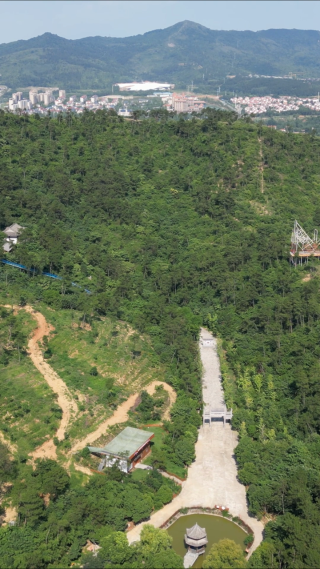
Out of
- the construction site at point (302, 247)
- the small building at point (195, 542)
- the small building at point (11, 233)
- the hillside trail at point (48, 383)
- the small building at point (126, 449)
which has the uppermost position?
the small building at point (11, 233)

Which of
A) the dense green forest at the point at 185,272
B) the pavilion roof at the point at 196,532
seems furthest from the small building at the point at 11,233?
the pavilion roof at the point at 196,532

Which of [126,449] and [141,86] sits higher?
[141,86]

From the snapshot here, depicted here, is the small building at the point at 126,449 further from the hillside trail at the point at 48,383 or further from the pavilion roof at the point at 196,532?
the pavilion roof at the point at 196,532

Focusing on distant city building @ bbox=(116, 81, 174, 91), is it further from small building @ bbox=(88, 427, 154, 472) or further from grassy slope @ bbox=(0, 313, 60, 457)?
small building @ bbox=(88, 427, 154, 472)

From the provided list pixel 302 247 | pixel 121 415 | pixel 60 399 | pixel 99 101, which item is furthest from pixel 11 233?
pixel 99 101

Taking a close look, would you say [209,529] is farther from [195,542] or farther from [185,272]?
[185,272]

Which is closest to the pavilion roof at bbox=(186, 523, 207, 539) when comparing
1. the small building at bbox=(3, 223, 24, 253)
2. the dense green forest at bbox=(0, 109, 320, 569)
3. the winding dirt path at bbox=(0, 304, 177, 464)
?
the dense green forest at bbox=(0, 109, 320, 569)
